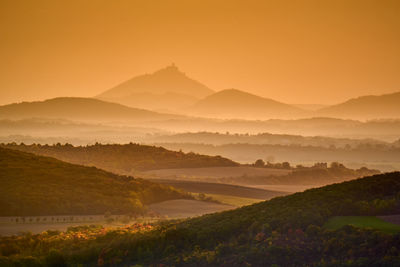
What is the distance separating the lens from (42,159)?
289 ft

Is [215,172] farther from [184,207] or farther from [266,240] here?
[266,240]

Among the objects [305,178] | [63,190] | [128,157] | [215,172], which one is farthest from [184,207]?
[128,157]

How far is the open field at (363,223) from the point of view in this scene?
2838cm

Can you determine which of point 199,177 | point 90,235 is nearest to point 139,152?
point 199,177

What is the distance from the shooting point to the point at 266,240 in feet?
97.8

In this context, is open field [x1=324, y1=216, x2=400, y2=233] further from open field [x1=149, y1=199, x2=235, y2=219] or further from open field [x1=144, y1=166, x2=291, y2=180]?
open field [x1=144, y1=166, x2=291, y2=180]

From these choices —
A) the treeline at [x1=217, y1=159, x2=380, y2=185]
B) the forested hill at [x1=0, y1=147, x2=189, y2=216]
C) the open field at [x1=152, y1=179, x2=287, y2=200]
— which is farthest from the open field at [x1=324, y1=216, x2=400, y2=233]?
the treeline at [x1=217, y1=159, x2=380, y2=185]

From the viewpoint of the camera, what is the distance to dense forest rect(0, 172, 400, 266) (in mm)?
27344

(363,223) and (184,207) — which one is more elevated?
(363,223)

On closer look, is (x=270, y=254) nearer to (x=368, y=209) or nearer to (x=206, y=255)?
(x=206, y=255)

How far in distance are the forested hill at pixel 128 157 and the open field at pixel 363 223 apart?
104m

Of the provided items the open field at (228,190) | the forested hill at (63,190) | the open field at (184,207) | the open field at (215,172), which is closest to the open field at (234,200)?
the open field at (228,190)

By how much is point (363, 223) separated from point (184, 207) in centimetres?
4084

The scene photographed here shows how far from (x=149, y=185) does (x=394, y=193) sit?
52122 millimetres
